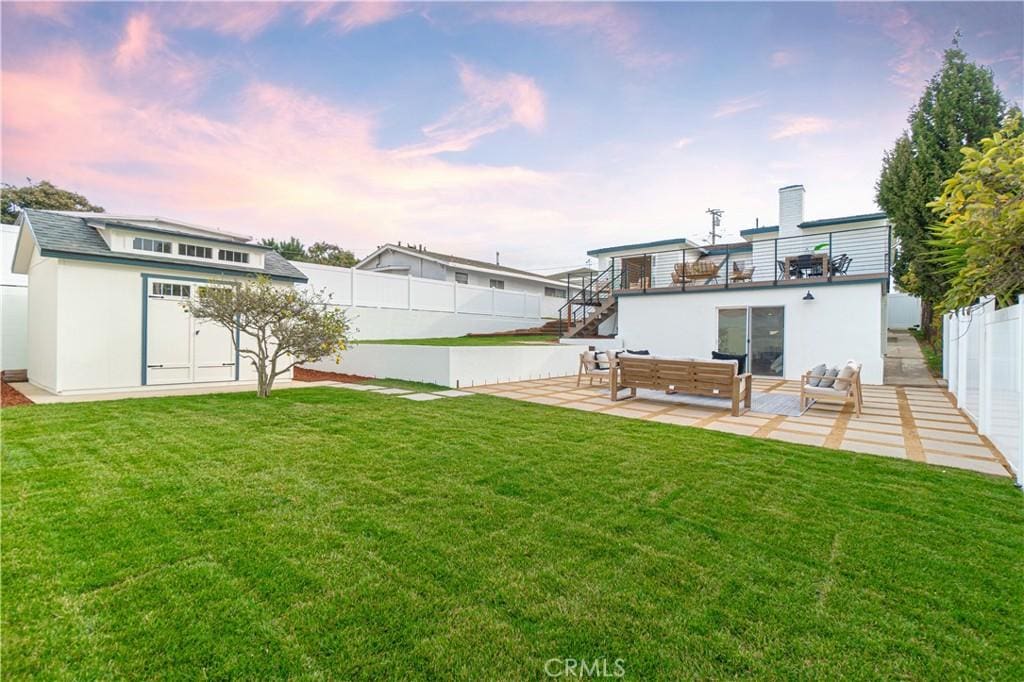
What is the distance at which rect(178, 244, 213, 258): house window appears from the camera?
33.3 feet

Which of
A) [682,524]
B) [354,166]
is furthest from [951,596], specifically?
[354,166]

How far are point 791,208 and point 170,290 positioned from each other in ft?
65.8

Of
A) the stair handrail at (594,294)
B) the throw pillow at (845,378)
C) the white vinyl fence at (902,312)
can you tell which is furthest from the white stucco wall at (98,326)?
the white vinyl fence at (902,312)

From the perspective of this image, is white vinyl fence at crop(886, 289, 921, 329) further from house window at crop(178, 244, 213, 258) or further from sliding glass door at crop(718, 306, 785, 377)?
house window at crop(178, 244, 213, 258)

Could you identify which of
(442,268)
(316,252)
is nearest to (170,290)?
(442,268)

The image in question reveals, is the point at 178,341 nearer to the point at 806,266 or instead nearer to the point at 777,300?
the point at 777,300

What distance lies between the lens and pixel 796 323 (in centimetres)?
1328

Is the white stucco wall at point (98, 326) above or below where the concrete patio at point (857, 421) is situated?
above

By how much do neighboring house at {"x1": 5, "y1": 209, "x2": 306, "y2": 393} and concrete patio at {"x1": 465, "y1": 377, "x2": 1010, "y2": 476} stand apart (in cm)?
671

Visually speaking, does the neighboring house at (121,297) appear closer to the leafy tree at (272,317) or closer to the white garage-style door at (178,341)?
the white garage-style door at (178,341)

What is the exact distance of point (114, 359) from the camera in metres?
9.27

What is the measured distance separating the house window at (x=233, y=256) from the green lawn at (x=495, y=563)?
659 cm

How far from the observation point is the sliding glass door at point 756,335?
13734mm

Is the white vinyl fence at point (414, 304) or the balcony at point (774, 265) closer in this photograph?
the balcony at point (774, 265)
